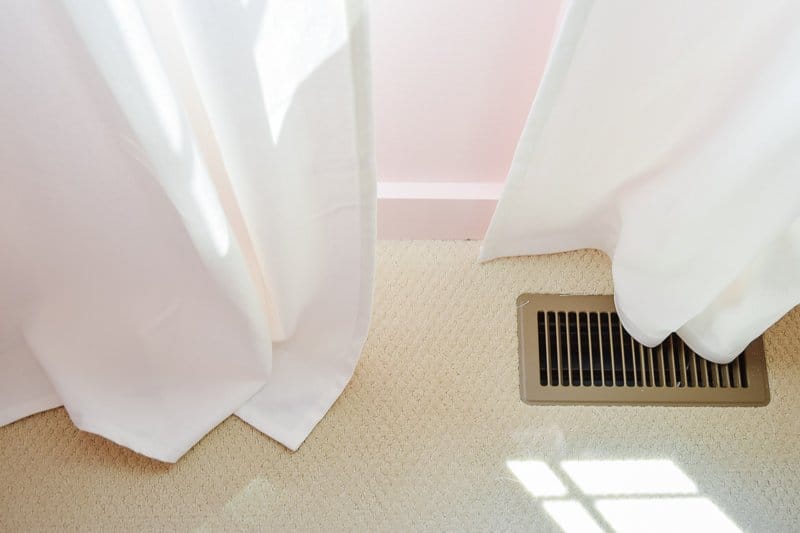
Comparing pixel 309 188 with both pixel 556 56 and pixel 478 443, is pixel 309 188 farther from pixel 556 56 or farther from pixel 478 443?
pixel 478 443

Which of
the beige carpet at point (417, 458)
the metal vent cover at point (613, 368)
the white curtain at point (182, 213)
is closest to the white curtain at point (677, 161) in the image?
the metal vent cover at point (613, 368)

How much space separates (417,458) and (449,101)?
0.60 m

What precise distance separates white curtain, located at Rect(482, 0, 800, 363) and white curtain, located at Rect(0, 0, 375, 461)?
29 centimetres

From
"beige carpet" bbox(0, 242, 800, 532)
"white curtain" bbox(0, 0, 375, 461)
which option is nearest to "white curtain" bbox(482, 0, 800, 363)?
"beige carpet" bbox(0, 242, 800, 532)

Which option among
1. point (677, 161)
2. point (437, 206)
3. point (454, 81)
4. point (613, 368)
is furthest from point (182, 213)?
point (613, 368)

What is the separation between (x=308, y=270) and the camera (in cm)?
112

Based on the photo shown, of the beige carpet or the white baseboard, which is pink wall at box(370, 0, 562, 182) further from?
the beige carpet

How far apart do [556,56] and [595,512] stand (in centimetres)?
77

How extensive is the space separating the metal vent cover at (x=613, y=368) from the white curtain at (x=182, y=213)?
13.1 inches

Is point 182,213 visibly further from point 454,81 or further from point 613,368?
point 613,368

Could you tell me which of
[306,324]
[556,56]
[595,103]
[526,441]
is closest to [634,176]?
[595,103]

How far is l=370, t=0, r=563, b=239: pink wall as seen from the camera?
1006 mm

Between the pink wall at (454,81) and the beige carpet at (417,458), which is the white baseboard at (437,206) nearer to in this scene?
the pink wall at (454,81)

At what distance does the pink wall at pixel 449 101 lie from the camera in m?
1.01
